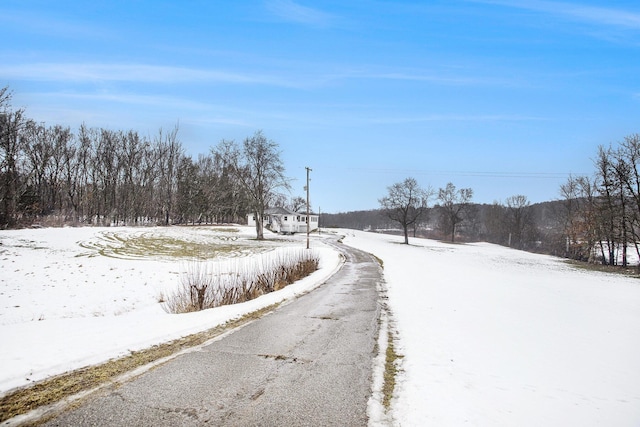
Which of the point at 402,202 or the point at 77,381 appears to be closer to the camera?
the point at 77,381

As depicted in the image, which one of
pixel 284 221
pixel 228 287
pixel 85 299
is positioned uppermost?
pixel 284 221

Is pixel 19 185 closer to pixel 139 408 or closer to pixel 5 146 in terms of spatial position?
pixel 5 146

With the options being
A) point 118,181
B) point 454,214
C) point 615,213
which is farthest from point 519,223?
point 118,181

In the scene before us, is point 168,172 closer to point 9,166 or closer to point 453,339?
point 9,166

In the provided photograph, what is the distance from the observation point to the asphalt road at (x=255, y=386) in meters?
3.74

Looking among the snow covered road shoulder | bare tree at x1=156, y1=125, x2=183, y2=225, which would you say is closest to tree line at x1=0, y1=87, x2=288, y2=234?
bare tree at x1=156, y1=125, x2=183, y2=225

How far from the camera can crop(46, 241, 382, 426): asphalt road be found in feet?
12.3

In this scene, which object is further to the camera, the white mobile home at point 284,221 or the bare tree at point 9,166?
the white mobile home at point 284,221

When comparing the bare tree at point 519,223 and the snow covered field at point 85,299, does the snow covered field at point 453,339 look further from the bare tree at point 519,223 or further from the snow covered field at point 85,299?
the bare tree at point 519,223

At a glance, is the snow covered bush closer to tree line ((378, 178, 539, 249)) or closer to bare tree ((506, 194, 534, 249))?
tree line ((378, 178, 539, 249))

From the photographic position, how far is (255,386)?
4586mm

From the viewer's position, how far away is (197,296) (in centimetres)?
1123

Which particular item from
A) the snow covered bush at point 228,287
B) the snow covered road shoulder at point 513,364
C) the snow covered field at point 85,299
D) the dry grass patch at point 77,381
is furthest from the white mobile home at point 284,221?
the dry grass patch at point 77,381

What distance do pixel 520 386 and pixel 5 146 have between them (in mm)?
58908
